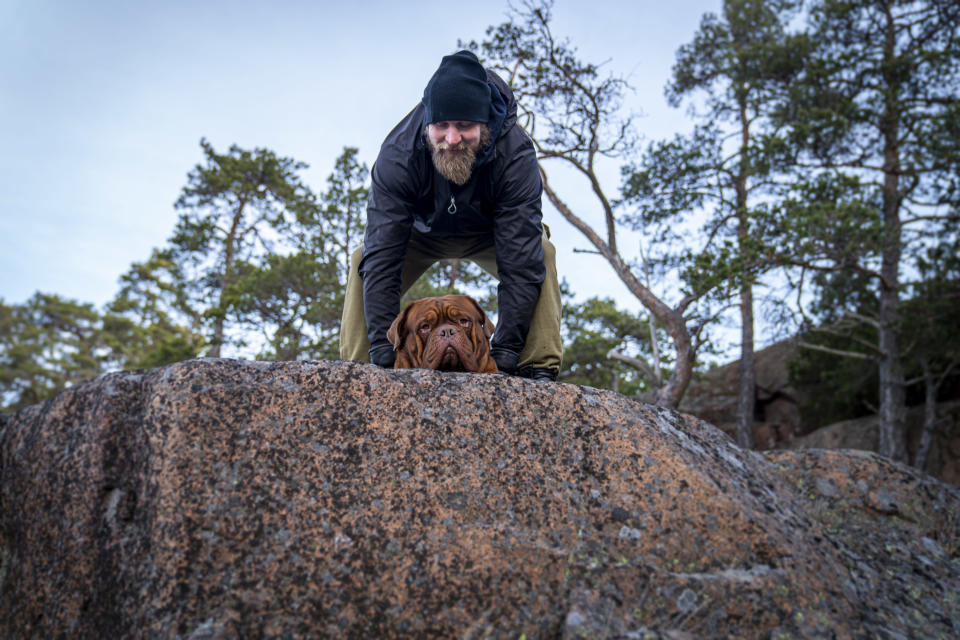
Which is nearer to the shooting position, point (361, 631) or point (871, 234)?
point (361, 631)

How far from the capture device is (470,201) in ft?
11.0

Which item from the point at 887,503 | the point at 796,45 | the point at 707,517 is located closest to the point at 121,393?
the point at 707,517

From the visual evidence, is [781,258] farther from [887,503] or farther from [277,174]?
[277,174]

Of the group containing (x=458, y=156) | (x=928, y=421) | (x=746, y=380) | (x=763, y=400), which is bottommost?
(x=928, y=421)

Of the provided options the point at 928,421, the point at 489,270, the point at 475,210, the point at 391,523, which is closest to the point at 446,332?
the point at 475,210

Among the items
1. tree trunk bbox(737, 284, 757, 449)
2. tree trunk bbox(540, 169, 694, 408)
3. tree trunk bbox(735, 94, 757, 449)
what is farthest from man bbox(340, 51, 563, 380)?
tree trunk bbox(737, 284, 757, 449)

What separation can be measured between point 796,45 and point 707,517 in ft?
49.6

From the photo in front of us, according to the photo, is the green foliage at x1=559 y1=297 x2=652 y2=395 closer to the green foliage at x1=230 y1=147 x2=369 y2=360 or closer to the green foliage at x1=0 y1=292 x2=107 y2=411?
the green foliage at x1=230 y1=147 x2=369 y2=360

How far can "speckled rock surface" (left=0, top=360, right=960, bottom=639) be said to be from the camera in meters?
1.86

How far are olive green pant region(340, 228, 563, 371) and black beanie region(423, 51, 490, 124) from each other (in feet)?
2.71

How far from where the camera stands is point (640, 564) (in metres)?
2.00

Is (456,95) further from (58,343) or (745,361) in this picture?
(58,343)

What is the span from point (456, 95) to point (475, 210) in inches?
23.8

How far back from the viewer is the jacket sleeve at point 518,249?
10.7 feet
